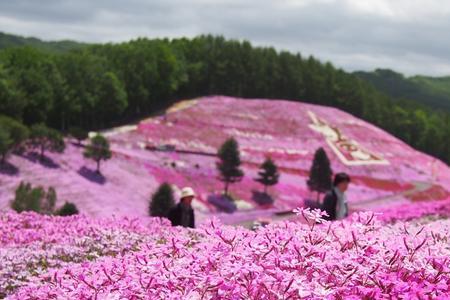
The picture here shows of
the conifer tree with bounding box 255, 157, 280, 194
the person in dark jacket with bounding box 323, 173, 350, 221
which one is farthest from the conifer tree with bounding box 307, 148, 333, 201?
the person in dark jacket with bounding box 323, 173, 350, 221

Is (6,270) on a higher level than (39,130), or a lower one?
higher

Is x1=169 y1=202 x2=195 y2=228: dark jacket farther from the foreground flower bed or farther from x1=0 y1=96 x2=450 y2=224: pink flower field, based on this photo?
x1=0 y1=96 x2=450 y2=224: pink flower field

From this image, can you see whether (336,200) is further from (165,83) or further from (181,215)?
(165,83)

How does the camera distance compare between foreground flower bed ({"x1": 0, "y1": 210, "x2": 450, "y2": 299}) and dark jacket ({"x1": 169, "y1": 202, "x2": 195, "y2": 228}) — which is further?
dark jacket ({"x1": 169, "y1": 202, "x2": 195, "y2": 228})

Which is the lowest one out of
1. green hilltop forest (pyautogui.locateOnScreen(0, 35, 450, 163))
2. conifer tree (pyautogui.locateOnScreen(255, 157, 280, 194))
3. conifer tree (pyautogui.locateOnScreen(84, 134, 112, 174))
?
conifer tree (pyautogui.locateOnScreen(255, 157, 280, 194))

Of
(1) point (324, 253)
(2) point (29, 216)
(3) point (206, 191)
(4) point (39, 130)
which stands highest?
(1) point (324, 253)

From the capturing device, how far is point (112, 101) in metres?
81.4

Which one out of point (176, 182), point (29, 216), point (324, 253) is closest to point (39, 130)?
point (176, 182)

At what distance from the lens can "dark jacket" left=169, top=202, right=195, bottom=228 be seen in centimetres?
1281

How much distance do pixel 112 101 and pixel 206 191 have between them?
24.8m

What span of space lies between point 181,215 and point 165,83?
283ft

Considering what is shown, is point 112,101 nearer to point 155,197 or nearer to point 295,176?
point 295,176

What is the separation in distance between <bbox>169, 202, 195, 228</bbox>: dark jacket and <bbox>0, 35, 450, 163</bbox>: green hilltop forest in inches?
2135

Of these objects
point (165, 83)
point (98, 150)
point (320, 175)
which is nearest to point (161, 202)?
point (98, 150)
